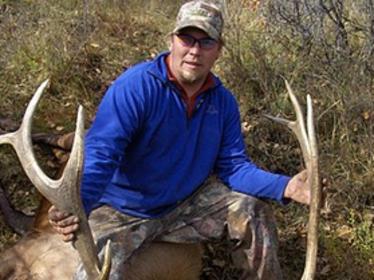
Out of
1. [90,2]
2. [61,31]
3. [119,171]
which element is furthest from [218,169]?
[90,2]

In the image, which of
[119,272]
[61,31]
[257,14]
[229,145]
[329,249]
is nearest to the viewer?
[119,272]

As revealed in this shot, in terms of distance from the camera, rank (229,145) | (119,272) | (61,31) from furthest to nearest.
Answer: (61,31), (229,145), (119,272)

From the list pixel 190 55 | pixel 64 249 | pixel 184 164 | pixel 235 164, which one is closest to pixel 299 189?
pixel 235 164

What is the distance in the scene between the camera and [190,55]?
14.9 ft

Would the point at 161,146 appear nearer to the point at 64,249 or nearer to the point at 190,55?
the point at 190,55

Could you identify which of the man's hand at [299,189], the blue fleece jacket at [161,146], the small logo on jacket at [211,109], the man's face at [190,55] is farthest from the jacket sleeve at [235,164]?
the man's face at [190,55]

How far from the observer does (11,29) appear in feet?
25.1

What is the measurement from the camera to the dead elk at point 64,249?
12.2 feet

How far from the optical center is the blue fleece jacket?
14.3 ft

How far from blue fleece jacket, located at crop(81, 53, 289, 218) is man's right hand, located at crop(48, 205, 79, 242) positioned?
0.44 m

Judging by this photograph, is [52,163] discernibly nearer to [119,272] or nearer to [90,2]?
[119,272]

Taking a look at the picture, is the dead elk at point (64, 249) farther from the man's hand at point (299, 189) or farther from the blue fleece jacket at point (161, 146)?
the man's hand at point (299, 189)

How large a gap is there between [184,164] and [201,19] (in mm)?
766

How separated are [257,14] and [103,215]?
12.9 feet
